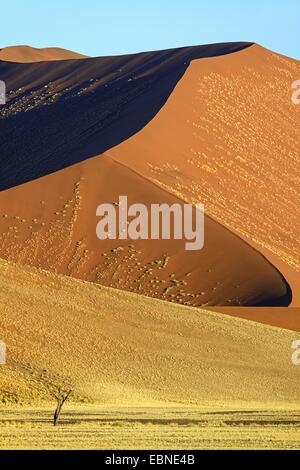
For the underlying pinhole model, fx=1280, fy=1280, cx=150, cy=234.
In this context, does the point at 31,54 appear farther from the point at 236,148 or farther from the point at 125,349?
the point at 125,349

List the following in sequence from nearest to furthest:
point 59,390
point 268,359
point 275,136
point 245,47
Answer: point 59,390
point 268,359
point 275,136
point 245,47

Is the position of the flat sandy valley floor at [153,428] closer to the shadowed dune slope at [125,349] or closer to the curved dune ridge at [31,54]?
the shadowed dune slope at [125,349]

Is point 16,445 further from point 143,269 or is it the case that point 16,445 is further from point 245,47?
point 245,47

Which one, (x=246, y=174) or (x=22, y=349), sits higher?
(x=246, y=174)

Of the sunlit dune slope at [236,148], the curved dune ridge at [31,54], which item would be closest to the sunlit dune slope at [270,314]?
the sunlit dune slope at [236,148]

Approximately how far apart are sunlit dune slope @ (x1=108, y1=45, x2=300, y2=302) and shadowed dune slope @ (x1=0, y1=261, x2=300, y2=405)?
1052 centimetres

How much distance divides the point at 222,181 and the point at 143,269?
13983mm

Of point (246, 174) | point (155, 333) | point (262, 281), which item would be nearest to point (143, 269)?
point (262, 281)

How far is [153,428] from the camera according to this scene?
99.9 feet

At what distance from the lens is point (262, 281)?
6494cm

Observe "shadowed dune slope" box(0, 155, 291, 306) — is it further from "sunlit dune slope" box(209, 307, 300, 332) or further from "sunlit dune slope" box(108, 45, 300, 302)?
"sunlit dune slope" box(108, 45, 300, 302)

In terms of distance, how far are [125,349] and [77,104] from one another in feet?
183

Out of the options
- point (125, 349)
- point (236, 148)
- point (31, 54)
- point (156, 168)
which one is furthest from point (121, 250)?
point (31, 54)
